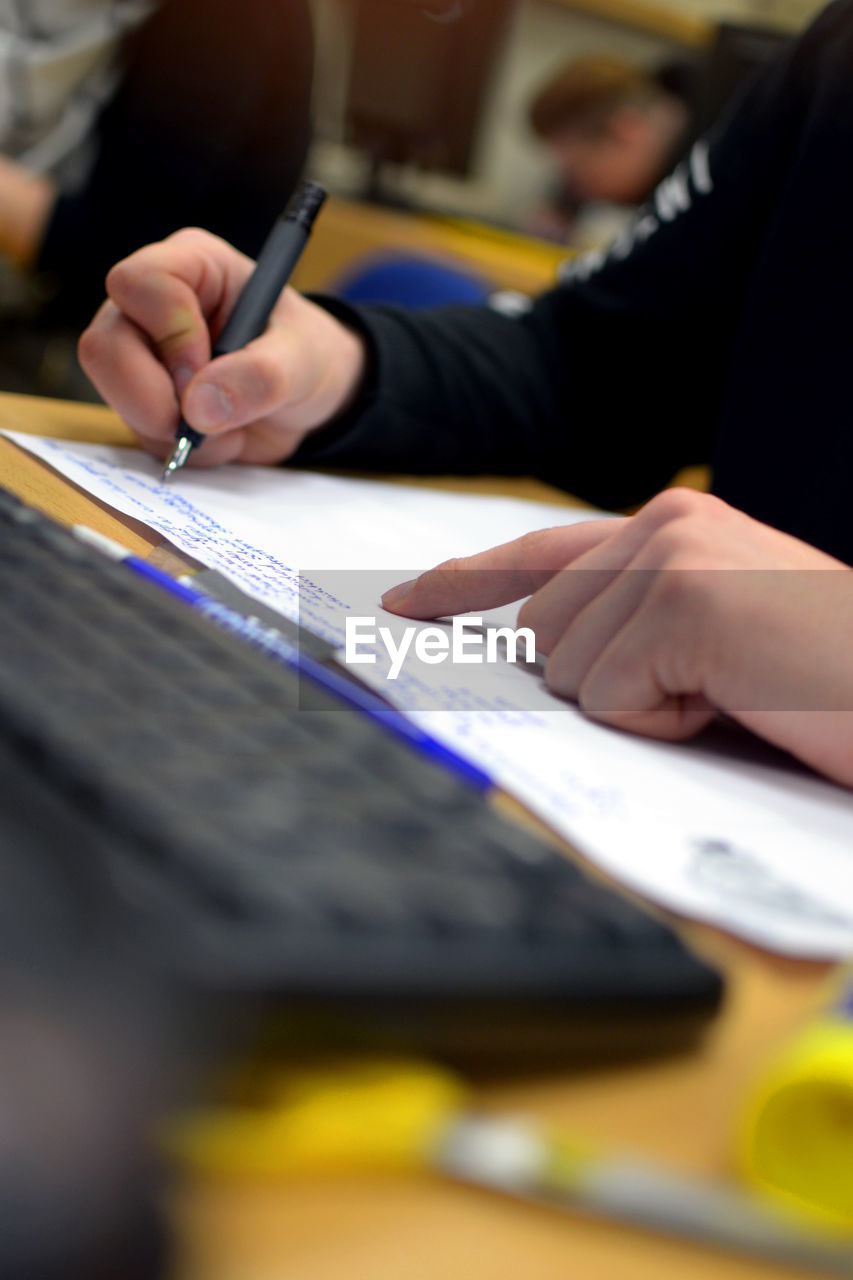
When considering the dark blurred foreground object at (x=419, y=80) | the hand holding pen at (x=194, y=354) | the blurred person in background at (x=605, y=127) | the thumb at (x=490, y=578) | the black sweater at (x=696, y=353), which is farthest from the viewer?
the blurred person in background at (x=605, y=127)

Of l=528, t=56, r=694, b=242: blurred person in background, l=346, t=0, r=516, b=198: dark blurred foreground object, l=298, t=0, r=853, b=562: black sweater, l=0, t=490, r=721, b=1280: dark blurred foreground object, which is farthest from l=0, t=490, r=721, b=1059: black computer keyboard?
l=528, t=56, r=694, b=242: blurred person in background

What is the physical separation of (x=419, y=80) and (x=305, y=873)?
2.15m

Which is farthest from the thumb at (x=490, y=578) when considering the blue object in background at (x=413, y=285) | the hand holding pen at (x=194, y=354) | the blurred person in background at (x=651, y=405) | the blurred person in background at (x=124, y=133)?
the blue object in background at (x=413, y=285)

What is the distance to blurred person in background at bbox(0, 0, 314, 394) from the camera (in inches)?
41.1

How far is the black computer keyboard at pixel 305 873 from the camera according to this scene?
0.18m

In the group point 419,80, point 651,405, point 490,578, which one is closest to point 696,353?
point 651,405

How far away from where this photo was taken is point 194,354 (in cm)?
58

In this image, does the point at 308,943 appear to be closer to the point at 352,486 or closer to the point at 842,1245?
the point at 842,1245

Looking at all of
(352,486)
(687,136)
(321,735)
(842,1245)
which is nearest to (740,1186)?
(842,1245)

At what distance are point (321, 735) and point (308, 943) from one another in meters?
0.10

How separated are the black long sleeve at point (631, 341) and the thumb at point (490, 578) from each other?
25 centimetres

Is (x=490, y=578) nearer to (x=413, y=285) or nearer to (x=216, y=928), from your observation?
(x=216, y=928)

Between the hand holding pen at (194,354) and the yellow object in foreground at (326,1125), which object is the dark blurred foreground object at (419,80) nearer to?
the hand holding pen at (194,354)

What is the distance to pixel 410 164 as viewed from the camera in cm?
232
